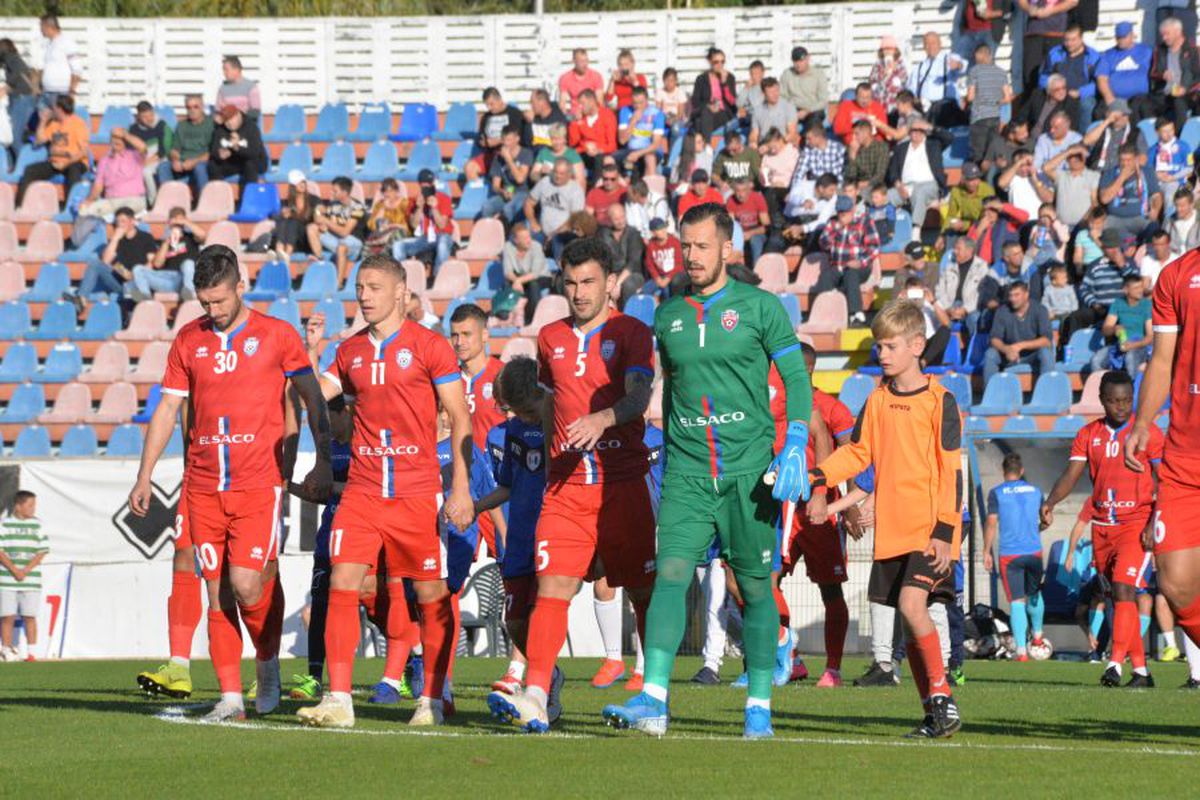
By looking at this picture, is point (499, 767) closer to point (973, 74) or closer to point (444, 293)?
point (444, 293)

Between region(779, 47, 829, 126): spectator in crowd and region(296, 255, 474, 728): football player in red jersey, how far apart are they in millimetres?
18288

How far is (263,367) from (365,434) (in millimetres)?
735

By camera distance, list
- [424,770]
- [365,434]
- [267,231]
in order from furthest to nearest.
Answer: [267,231]
[365,434]
[424,770]

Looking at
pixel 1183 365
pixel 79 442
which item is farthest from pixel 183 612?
pixel 79 442

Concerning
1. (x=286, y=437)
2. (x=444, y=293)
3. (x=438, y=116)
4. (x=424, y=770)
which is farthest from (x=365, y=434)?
(x=438, y=116)

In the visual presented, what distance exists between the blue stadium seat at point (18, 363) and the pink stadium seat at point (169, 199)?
10.3 feet

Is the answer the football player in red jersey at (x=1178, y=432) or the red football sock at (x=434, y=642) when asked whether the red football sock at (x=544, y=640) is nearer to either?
the red football sock at (x=434, y=642)

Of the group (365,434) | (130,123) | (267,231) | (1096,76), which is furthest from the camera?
(130,123)

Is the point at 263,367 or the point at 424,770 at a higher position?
the point at 263,367

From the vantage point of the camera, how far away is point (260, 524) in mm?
9461

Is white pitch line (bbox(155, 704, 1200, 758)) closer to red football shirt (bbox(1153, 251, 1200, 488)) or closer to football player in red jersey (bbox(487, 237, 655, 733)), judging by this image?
football player in red jersey (bbox(487, 237, 655, 733))

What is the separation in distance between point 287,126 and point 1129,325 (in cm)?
1444

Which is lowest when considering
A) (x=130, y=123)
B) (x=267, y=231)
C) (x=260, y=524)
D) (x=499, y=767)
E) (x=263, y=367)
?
(x=499, y=767)

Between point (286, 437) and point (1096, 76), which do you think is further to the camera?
point (1096, 76)
